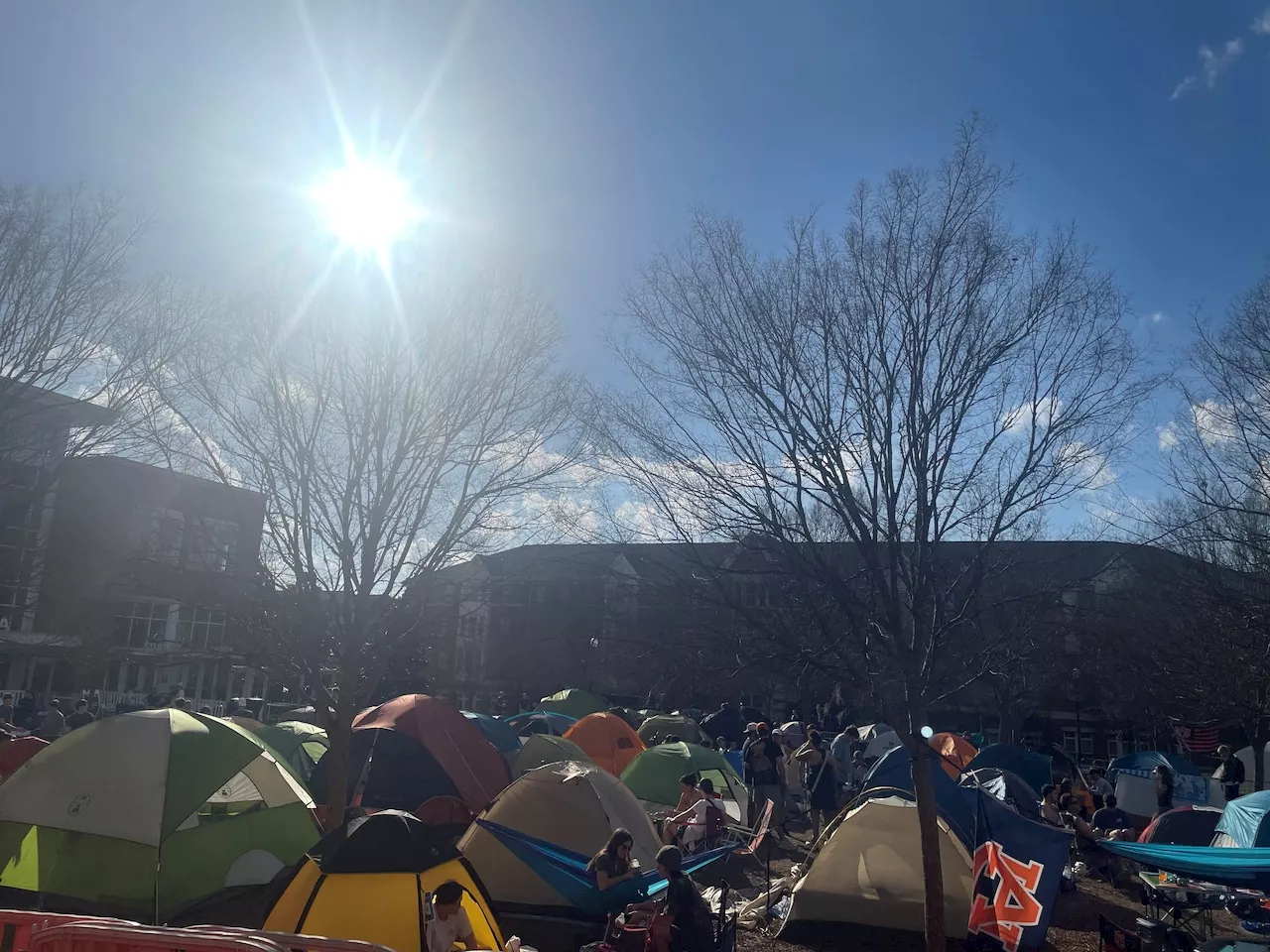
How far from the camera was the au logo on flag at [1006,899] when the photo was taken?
7.01m

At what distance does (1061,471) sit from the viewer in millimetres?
6371

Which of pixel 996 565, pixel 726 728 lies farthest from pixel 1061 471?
pixel 726 728

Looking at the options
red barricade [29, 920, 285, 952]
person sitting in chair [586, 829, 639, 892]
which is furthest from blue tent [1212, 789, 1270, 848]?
red barricade [29, 920, 285, 952]

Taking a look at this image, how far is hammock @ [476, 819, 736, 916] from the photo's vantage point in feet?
23.9

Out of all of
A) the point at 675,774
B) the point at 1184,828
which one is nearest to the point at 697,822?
the point at 675,774

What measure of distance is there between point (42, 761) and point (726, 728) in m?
19.2

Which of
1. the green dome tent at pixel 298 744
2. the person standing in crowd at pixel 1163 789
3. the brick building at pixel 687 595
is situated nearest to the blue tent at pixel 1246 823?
the brick building at pixel 687 595

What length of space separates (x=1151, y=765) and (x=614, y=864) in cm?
1567

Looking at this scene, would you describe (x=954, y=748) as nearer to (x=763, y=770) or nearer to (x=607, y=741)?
(x=763, y=770)

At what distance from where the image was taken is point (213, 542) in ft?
26.6

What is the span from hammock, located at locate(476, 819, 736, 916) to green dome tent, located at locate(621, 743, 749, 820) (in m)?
5.57

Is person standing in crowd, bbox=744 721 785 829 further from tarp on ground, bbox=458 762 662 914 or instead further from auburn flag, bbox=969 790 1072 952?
auburn flag, bbox=969 790 1072 952

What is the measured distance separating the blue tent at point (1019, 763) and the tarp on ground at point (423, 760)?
30.9 feet

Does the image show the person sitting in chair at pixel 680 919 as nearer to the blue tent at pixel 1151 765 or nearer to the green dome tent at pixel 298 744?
the green dome tent at pixel 298 744
